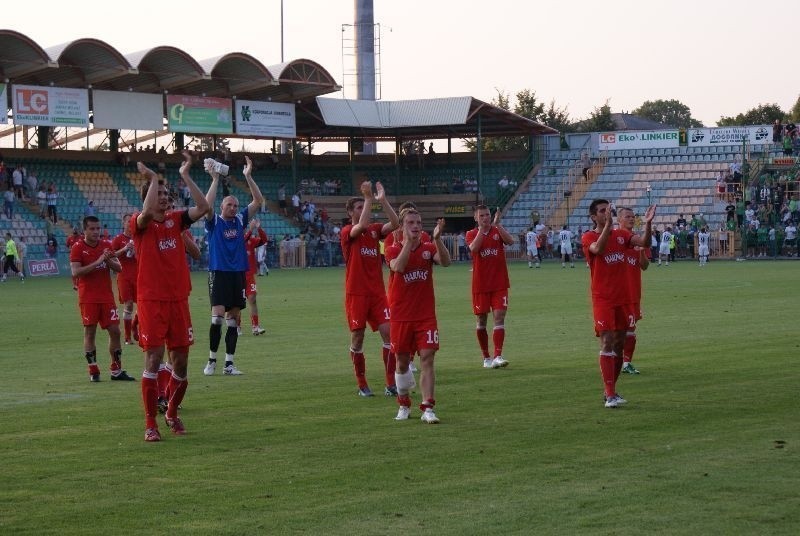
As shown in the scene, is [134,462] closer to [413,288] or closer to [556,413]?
[413,288]

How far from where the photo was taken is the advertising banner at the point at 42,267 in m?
48.7

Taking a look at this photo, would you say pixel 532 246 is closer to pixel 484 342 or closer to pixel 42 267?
pixel 42 267

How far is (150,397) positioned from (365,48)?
60.5 m

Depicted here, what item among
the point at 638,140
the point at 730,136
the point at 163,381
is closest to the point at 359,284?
the point at 163,381

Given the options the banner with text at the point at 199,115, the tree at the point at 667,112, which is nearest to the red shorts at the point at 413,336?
the banner with text at the point at 199,115

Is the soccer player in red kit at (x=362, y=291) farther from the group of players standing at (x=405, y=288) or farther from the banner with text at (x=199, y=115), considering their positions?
the banner with text at (x=199, y=115)

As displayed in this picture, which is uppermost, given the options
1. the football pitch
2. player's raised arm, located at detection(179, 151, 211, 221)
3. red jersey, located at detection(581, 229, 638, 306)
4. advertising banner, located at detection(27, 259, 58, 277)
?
player's raised arm, located at detection(179, 151, 211, 221)

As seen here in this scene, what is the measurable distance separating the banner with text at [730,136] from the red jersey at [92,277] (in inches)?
2102

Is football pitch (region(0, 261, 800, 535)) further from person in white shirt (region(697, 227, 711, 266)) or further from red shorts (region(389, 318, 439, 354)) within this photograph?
person in white shirt (region(697, 227, 711, 266))

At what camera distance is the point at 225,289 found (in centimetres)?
1620

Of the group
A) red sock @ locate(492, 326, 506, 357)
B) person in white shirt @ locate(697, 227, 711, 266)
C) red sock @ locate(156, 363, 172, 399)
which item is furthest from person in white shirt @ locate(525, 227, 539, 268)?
red sock @ locate(156, 363, 172, 399)

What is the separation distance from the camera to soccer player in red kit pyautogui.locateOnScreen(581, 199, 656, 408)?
12.4 meters

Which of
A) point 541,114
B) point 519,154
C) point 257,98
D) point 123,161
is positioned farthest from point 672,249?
point 541,114

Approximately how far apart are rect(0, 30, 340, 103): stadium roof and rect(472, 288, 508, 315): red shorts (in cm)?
3598
